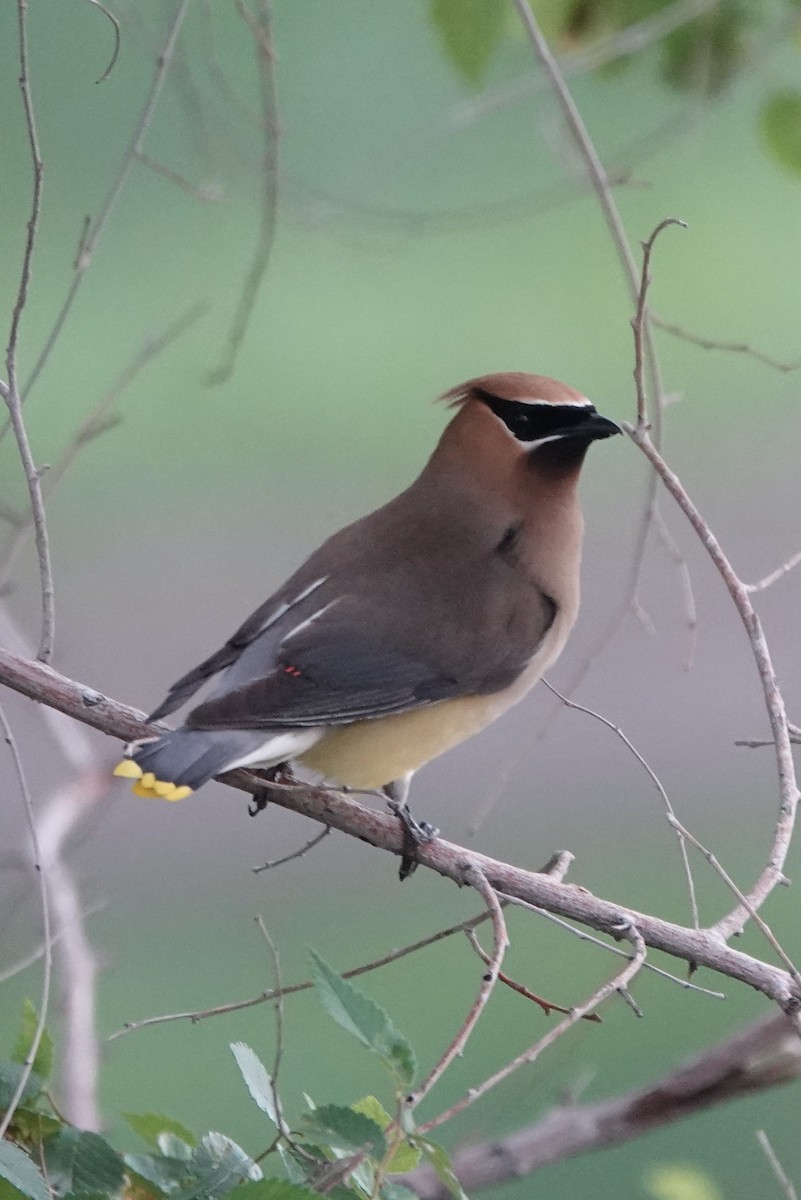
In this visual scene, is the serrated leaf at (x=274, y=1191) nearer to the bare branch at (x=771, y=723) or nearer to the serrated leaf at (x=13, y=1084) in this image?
the serrated leaf at (x=13, y=1084)

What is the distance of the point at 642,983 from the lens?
17.1 feet

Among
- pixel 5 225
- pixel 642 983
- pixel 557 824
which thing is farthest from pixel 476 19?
pixel 5 225

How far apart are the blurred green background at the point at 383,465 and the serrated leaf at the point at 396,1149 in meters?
0.73

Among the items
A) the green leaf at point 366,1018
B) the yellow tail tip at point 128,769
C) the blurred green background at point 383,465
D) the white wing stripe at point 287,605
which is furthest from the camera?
the blurred green background at point 383,465

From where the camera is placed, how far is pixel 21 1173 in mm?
1611

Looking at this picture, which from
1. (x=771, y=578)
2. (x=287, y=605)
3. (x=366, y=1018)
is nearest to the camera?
(x=366, y=1018)

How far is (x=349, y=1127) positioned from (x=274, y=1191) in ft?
0.37

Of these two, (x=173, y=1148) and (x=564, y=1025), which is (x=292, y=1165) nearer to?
(x=173, y=1148)

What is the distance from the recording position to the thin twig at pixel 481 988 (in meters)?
1.56

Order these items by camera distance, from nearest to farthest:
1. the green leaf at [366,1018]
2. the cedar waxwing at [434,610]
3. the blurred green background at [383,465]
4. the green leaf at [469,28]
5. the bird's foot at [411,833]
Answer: the green leaf at [366,1018] → the bird's foot at [411,833] → the green leaf at [469,28] → the cedar waxwing at [434,610] → the blurred green background at [383,465]

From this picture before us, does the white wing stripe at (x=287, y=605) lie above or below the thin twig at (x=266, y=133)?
below

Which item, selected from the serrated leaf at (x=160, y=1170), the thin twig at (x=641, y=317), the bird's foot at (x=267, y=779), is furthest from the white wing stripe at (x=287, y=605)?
the serrated leaf at (x=160, y=1170)

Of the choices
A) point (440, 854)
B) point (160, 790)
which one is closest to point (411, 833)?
point (440, 854)

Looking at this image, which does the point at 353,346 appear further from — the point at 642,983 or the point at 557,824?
the point at 642,983
